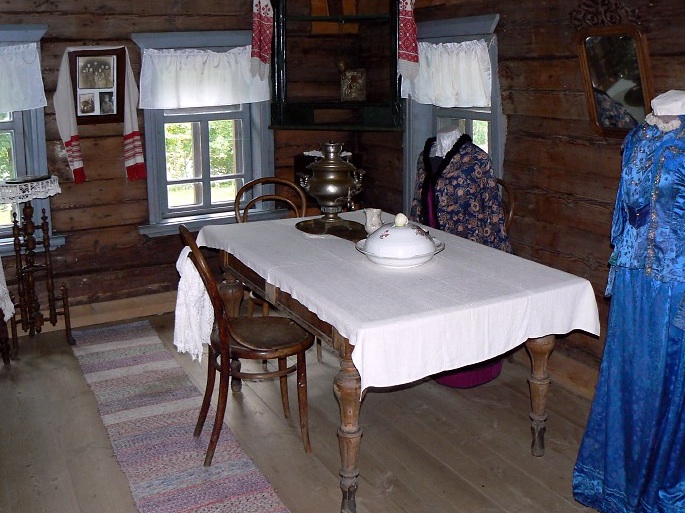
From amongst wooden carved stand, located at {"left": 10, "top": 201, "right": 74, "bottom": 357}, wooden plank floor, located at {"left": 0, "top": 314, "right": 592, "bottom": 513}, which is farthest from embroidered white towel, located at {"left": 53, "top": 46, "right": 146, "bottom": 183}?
wooden plank floor, located at {"left": 0, "top": 314, "right": 592, "bottom": 513}

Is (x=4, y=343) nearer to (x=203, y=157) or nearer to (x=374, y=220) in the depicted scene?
(x=203, y=157)

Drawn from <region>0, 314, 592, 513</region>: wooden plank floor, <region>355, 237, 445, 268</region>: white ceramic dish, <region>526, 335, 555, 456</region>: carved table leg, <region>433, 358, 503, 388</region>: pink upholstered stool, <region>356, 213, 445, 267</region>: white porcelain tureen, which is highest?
<region>356, 213, 445, 267</region>: white porcelain tureen

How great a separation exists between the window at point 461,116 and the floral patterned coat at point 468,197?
352 millimetres

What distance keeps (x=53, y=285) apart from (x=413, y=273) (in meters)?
2.53

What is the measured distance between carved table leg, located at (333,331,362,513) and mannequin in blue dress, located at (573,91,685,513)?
879 mm

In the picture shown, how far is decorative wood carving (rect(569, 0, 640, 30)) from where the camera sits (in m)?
Answer: 3.44

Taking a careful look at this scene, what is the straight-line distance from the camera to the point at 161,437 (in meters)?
3.60

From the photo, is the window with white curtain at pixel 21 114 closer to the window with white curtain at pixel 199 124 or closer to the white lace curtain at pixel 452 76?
the window with white curtain at pixel 199 124

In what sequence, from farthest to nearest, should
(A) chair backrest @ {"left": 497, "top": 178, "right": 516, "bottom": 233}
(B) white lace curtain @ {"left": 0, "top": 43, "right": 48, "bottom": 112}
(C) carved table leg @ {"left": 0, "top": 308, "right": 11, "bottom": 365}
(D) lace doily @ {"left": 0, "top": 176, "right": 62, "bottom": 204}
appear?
(B) white lace curtain @ {"left": 0, "top": 43, "right": 48, "bottom": 112} → (D) lace doily @ {"left": 0, "top": 176, "right": 62, "bottom": 204} → (C) carved table leg @ {"left": 0, "top": 308, "right": 11, "bottom": 365} → (A) chair backrest @ {"left": 497, "top": 178, "right": 516, "bottom": 233}

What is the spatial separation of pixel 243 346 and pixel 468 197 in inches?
58.0

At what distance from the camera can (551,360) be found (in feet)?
14.1

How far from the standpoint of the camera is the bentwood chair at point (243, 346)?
318 cm

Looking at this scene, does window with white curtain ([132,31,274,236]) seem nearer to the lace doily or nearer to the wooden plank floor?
the lace doily

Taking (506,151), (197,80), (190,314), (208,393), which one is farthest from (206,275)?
(197,80)
